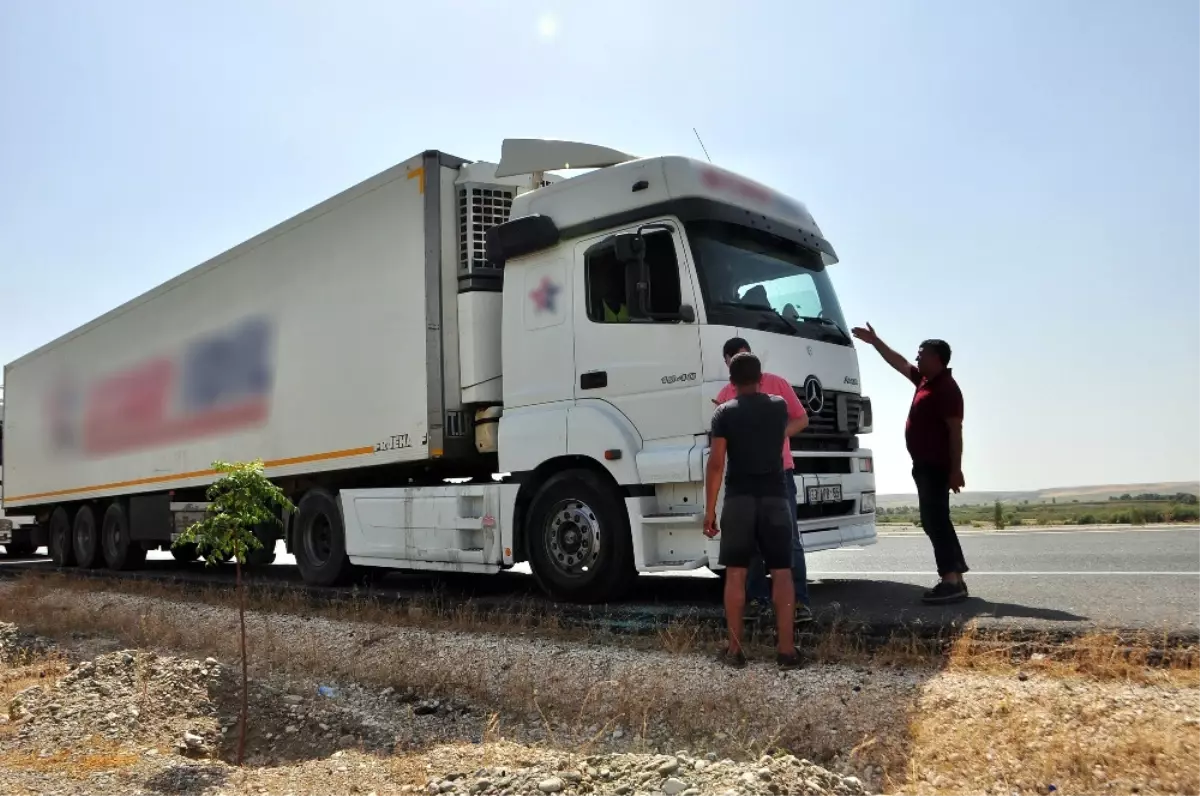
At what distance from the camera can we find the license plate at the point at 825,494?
6516 mm

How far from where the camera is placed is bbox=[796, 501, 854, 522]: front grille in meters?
6.59

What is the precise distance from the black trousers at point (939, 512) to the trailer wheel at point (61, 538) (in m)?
14.1

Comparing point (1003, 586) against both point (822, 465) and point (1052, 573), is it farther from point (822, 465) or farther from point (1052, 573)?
point (822, 465)

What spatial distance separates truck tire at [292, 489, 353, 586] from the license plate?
478cm

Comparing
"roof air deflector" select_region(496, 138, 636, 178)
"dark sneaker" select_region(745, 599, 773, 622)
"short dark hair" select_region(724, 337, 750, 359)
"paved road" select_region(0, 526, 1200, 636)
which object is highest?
"roof air deflector" select_region(496, 138, 636, 178)

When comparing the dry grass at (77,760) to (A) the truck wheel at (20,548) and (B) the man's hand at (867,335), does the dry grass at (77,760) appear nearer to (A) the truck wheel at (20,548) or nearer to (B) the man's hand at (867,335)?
(B) the man's hand at (867,335)

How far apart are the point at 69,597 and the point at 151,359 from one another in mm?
3335

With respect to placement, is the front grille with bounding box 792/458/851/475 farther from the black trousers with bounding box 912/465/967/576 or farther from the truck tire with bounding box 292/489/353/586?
the truck tire with bounding box 292/489/353/586

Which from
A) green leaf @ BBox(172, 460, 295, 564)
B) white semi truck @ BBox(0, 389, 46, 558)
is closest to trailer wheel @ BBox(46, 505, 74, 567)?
white semi truck @ BBox(0, 389, 46, 558)

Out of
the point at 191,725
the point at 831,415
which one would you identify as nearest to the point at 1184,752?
the point at 831,415

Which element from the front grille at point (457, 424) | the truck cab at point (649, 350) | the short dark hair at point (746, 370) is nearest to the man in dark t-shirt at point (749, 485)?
the short dark hair at point (746, 370)

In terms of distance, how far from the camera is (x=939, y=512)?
6344 millimetres

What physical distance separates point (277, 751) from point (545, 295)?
387cm

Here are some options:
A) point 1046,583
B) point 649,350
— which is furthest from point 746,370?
point 1046,583
